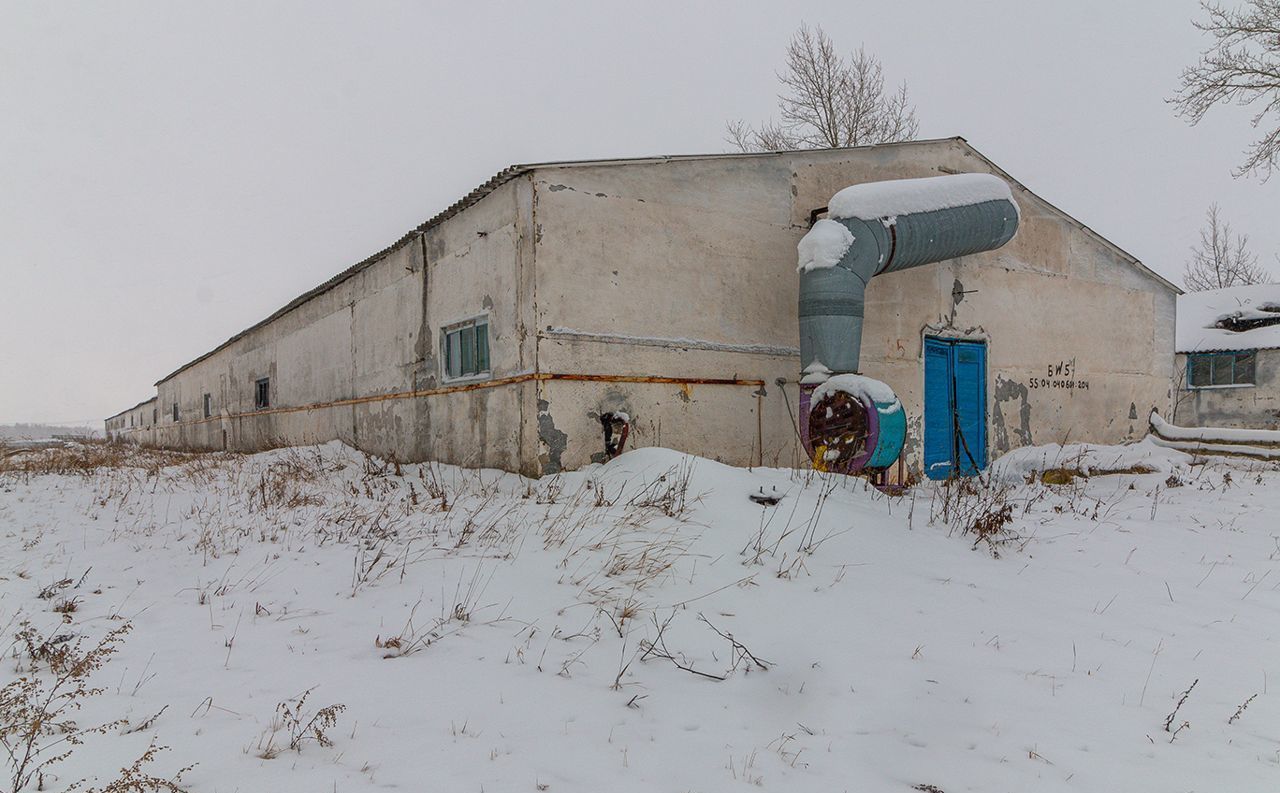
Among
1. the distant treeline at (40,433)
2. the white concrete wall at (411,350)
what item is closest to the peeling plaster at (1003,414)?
the white concrete wall at (411,350)

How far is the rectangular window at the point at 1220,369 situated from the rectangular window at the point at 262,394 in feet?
92.6

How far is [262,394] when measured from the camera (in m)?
19.3

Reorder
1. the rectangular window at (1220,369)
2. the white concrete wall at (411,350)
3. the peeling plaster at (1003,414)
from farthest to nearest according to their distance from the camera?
the rectangular window at (1220,369), the peeling plaster at (1003,414), the white concrete wall at (411,350)

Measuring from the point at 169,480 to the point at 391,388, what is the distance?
3.36 m

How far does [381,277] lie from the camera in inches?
484

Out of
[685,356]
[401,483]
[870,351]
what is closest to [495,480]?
[401,483]

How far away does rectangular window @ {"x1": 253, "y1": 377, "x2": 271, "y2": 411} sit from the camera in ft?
61.3

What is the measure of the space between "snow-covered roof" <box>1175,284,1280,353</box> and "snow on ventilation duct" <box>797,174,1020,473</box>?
17.9m

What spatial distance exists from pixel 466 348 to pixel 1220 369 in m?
24.7

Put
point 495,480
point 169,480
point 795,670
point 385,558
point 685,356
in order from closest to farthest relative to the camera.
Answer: point 795,670
point 385,558
point 495,480
point 685,356
point 169,480

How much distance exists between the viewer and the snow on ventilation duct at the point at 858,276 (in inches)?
312

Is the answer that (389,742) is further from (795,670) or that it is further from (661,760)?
(795,670)

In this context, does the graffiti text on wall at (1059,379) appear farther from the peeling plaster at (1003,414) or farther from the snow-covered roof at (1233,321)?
the snow-covered roof at (1233,321)

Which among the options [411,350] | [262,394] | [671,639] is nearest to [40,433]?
[262,394]
